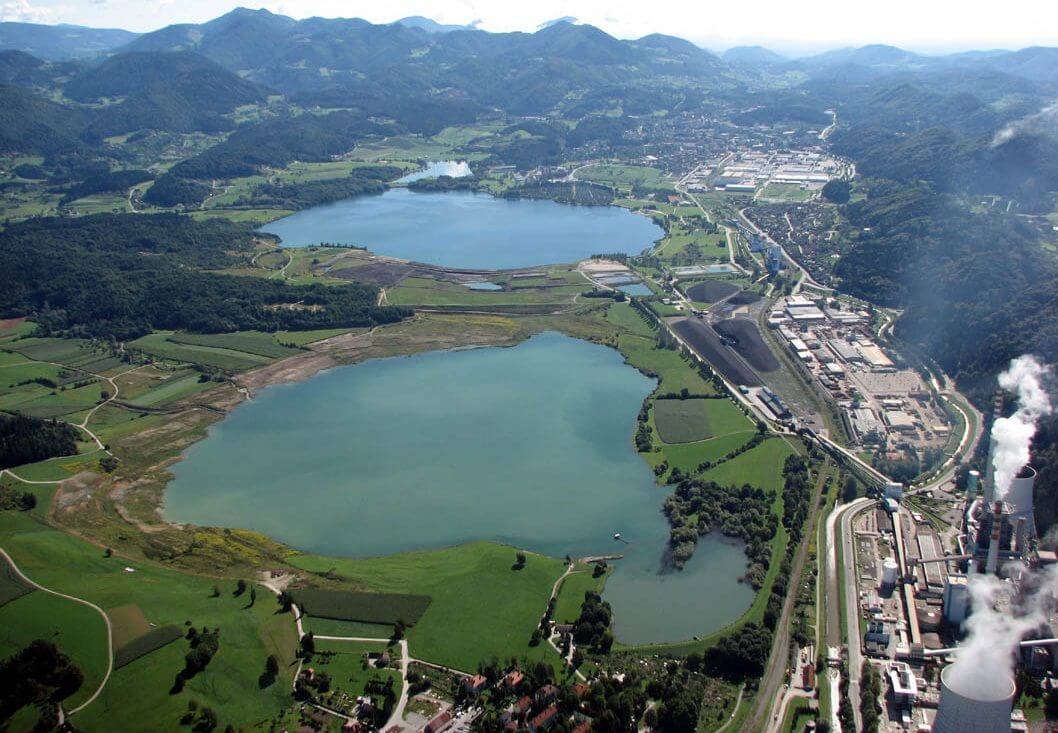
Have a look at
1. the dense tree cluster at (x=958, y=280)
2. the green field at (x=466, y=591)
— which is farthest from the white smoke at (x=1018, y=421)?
the green field at (x=466, y=591)

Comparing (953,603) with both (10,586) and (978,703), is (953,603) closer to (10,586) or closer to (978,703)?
(978,703)

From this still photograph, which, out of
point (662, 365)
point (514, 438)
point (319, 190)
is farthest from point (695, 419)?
point (319, 190)

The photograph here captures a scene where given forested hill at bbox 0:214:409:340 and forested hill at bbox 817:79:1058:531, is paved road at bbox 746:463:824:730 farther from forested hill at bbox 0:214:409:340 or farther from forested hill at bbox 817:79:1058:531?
forested hill at bbox 0:214:409:340

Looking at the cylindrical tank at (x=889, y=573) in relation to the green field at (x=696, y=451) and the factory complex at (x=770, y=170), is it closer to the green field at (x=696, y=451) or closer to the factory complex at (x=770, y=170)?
the green field at (x=696, y=451)

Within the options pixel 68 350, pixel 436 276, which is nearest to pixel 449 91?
pixel 436 276

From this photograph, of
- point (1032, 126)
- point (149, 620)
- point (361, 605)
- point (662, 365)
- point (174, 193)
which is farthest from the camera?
point (174, 193)

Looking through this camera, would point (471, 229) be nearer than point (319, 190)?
Yes
